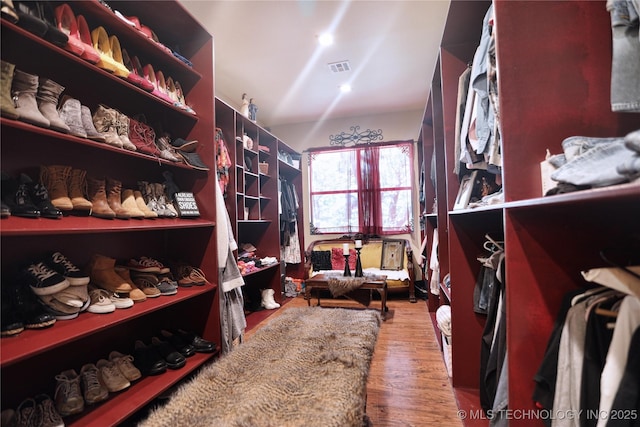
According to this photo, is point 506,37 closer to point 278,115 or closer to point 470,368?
point 470,368

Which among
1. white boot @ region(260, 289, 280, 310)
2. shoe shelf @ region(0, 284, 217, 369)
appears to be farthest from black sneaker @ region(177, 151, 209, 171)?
white boot @ region(260, 289, 280, 310)

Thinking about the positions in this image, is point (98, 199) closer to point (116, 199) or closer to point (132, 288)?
point (116, 199)

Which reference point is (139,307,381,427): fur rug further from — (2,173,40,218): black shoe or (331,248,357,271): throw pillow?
(331,248,357,271): throw pillow

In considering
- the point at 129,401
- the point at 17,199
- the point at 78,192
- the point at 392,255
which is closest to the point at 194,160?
the point at 78,192

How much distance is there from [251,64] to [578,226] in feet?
9.65

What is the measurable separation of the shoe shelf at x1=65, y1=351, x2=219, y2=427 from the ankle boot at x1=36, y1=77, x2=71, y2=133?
114 centimetres

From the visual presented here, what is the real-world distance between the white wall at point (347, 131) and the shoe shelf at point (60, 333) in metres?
3.42

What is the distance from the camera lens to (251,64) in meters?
2.87

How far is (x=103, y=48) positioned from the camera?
1350 mm

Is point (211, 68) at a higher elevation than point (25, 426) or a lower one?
higher

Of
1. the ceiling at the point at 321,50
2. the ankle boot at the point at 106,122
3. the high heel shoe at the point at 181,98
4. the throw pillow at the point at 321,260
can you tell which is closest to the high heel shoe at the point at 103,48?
the ankle boot at the point at 106,122

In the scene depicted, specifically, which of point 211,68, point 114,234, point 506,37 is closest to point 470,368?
point 506,37

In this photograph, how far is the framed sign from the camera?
13.2 feet

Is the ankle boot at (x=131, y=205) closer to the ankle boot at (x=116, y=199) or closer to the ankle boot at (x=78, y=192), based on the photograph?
the ankle boot at (x=116, y=199)
